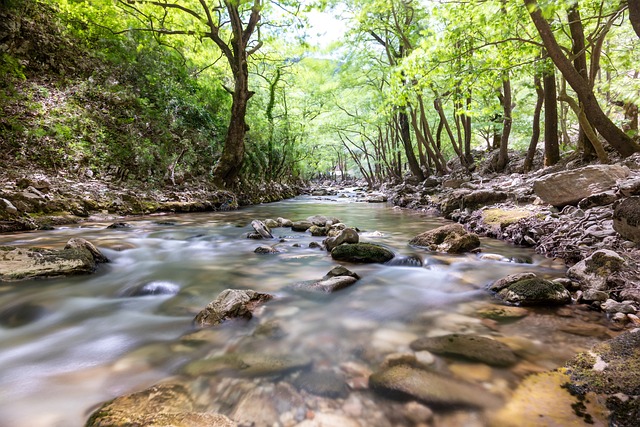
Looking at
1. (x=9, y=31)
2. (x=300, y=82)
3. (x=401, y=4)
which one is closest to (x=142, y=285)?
(x=9, y=31)

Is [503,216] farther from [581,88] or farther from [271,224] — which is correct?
[271,224]

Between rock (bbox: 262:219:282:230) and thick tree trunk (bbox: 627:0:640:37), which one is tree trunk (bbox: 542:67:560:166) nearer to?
thick tree trunk (bbox: 627:0:640:37)

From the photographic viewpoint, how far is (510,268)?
4.25 m

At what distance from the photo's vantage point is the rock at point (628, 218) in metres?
3.31

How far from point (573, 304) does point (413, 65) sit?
6251 millimetres

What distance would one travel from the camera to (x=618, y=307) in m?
2.71

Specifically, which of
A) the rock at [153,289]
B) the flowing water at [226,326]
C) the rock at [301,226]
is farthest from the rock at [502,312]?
the rock at [301,226]

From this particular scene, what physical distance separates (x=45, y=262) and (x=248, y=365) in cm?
335

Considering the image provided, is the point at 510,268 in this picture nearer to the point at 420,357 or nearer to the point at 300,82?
the point at 420,357

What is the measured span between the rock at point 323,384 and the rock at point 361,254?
290 cm

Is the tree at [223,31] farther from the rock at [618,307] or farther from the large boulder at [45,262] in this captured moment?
the rock at [618,307]

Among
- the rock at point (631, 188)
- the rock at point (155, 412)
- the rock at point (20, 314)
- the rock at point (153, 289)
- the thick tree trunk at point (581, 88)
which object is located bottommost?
the rock at point (155, 412)

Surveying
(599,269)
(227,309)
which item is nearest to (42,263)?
(227,309)

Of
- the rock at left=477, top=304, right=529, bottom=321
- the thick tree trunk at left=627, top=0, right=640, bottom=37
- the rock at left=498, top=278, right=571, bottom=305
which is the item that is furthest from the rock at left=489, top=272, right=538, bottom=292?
the thick tree trunk at left=627, top=0, right=640, bottom=37
